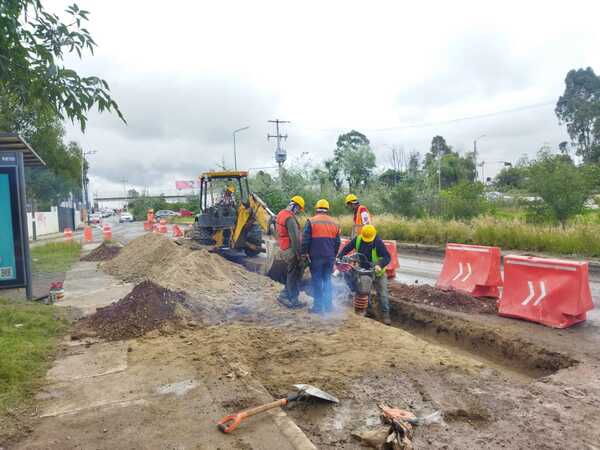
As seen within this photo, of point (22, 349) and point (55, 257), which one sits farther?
point (55, 257)

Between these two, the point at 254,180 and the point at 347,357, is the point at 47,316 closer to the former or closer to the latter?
the point at 347,357

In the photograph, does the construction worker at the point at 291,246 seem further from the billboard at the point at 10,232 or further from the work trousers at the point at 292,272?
the billboard at the point at 10,232

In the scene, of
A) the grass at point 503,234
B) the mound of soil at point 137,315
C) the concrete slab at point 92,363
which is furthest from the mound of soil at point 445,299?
the grass at point 503,234

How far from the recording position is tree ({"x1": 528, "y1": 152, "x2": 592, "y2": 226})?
15510mm

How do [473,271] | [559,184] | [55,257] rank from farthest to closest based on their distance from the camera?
[55,257] → [559,184] → [473,271]

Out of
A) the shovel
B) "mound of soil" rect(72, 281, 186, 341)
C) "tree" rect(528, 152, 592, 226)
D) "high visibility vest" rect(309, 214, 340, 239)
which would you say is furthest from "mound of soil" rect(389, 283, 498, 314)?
"tree" rect(528, 152, 592, 226)

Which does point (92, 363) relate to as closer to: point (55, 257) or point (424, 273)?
point (424, 273)

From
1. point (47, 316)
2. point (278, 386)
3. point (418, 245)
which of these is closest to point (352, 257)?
point (278, 386)

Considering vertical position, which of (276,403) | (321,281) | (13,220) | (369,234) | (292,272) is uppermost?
(13,220)

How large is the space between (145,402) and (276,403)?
1.26 metres

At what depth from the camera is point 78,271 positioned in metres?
14.2

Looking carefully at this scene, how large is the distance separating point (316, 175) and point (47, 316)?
35972mm

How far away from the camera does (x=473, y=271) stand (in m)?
9.09

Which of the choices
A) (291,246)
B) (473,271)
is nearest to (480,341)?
(473,271)
